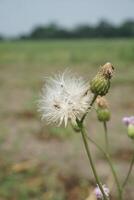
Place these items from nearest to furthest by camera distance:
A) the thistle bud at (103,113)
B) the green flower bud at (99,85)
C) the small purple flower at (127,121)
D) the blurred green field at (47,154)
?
1. the green flower bud at (99,85)
2. the thistle bud at (103,113)
3. the small purple flower at (127,121)
4. the blurred green field at (47,154)

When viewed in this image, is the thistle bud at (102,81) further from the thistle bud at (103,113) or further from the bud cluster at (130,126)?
the bud cluster at (130,126)

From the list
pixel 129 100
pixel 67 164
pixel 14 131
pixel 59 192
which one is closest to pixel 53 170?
pixel 67 164

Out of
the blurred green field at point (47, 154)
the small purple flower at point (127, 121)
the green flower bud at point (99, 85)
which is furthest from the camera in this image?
the blurred green field at point (47, 154)

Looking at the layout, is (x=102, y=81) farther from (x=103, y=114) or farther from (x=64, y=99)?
(x=103, y=114)

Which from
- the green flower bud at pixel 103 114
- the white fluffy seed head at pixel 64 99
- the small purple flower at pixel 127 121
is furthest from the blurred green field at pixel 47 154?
the white fluffy seed head at pixel 64 99

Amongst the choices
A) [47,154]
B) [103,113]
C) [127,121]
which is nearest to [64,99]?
[103,113]

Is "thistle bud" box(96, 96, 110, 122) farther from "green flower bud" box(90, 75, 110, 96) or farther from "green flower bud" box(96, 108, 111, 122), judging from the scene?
"green flower bud" box(90, 75, 110, 96)

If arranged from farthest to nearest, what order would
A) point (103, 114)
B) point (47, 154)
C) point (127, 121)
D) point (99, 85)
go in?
1. point (47, 154)
2. point (127, 121)
3. point (103, 114)
4. point (99, 85)

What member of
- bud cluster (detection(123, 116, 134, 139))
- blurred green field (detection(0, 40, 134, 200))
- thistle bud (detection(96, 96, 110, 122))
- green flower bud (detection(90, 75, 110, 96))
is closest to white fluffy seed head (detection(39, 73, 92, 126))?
green flower bud (detection(90, 75, 110, 96))
